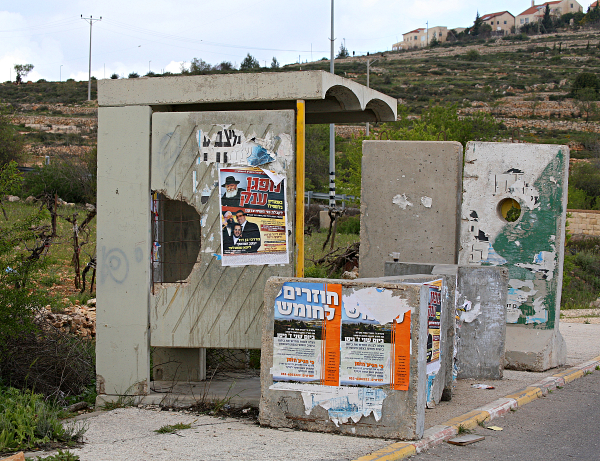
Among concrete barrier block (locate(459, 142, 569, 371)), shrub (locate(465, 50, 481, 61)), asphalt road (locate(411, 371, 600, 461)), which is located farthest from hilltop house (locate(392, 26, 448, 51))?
asphalt road (locate(411, 371, 600, 461))

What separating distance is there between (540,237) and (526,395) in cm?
246

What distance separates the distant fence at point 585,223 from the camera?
96.5ft

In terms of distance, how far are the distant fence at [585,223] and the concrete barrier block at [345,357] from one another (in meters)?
27.0

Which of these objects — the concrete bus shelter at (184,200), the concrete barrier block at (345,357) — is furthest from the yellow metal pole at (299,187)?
the concrete barrier block at (345,357)

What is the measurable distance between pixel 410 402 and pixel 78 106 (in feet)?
215

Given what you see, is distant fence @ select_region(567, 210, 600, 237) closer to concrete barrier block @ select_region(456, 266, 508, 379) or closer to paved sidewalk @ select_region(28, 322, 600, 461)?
concrete barrier block @ select_region(456, 266, 508, 379)

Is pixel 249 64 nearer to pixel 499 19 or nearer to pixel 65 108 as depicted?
pixel 65 108

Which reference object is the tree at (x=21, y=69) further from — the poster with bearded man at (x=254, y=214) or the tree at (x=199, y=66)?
the poster with bearded man at (x=254, y=214)

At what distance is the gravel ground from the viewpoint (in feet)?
15.1

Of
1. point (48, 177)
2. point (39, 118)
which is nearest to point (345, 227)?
point (48, 177)

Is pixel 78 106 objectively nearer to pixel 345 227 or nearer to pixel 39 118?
pixel 39 118

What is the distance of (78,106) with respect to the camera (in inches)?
2542

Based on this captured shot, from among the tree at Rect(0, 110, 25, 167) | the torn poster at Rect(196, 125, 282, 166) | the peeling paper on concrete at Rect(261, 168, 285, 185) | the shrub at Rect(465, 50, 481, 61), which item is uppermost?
the shrub at Rect(465, 50, 481, 61)

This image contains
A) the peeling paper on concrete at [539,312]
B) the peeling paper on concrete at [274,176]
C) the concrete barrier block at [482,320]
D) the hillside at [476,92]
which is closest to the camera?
the peeling paper on concrete at [274,176]
